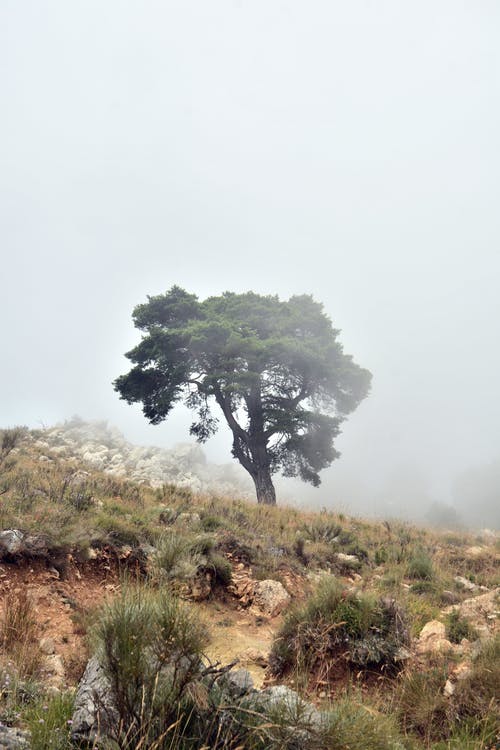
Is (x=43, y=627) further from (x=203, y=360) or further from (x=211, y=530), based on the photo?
(x=203, y=360)

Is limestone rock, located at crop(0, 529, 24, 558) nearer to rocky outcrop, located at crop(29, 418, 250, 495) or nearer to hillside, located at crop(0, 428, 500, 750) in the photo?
hillside, located at crop(0, 428, 500, 750)

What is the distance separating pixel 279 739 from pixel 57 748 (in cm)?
119

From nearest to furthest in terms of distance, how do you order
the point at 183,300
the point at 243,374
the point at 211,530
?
the point at 211,530 → the point at 243,374 → the point at 183,300

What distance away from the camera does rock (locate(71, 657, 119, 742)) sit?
2275 millimetres

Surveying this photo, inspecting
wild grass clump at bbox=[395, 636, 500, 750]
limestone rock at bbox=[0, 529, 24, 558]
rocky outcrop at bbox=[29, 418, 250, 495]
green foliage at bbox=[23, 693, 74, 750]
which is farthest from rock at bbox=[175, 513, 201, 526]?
rocky outcrop at bbox=[29, 418, 250, 495]

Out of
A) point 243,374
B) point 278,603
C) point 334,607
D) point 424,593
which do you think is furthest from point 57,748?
point 243,374

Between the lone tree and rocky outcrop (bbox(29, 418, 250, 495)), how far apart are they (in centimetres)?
632

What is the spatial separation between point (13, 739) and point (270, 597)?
4813 mm

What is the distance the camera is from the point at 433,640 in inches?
180

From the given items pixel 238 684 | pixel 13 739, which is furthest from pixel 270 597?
pixel 13 739

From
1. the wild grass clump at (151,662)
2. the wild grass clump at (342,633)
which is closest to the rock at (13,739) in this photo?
the wild grass clump at (151,662)

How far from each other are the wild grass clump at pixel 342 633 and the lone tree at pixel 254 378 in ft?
46.4

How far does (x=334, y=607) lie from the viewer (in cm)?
458

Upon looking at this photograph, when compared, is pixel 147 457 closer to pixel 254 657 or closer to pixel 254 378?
pixel 254 378
